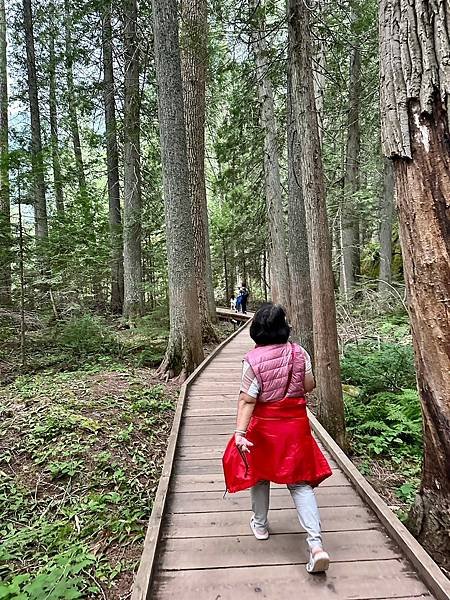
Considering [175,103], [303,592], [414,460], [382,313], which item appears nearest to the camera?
[303,592]

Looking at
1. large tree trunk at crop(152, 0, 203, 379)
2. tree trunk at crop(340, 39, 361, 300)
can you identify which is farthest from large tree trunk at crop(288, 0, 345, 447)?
Answer: tree trunk at crop(340, 39, 361, 300)

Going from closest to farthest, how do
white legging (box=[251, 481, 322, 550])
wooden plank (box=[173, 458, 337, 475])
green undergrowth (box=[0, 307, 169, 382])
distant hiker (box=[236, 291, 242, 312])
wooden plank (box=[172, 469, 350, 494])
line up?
white legging (box=[251, 481, 322, 550])
wooden plank (box=[172, 469, 350, 494])
wooden plank (box=[173, 458, 337, 475])
green undergrowth (box=[0, 307, 169, 382])
distant hiker (box=[236, 291, 242, 312])

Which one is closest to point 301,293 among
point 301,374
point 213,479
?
point 213,479

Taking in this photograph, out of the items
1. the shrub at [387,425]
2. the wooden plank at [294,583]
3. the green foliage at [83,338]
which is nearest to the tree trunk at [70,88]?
the green foliage at [83,338]

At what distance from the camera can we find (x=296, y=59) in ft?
16.3

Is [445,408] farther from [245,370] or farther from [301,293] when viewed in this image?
[301,293]

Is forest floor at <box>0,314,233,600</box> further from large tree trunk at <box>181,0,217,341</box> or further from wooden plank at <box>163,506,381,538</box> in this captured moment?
large tree trunk at <box>181,0,217,341</box>

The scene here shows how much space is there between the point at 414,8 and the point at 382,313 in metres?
10.6

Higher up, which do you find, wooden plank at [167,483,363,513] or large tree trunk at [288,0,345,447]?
large tree trunk at [288,0,345,447]

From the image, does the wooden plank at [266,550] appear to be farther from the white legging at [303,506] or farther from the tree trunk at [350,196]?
the tree trunk at [350,196]

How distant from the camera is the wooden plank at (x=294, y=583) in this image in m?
2.39

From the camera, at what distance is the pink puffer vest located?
2.69 metres

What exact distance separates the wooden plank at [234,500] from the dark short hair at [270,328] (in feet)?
4.88

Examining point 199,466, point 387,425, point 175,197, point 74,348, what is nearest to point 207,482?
point 199,466
